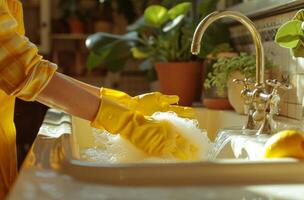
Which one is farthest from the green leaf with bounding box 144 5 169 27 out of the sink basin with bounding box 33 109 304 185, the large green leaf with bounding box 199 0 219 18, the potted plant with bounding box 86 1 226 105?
the sink basin with bounding box 33 109 304 185

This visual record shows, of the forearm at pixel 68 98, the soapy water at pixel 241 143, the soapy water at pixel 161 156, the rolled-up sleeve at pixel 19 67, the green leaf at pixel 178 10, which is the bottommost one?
the soapy water at pixel 241 143

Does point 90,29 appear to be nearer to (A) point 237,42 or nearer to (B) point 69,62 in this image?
(B) point 69,62

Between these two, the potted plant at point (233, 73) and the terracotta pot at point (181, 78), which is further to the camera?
the terracotta pot at point (181, 78)

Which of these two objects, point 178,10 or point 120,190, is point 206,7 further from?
point 120,190

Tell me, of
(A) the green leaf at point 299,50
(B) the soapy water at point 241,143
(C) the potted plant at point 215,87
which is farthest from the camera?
(C) the potted plant at point 215,87

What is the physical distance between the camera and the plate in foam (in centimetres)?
57

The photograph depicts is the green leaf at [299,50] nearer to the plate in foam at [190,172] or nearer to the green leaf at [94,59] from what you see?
the plate in foam at [190,172]

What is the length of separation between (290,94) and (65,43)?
1917 millimetres

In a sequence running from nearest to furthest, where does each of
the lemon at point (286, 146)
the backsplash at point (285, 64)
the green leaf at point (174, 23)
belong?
the lemon at point (286, 146) → the backsplash at point (285, 64) → the green leaf at point (174, 23)

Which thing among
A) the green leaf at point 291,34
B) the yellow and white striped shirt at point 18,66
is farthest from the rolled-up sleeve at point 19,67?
the green leaf at point 291,34

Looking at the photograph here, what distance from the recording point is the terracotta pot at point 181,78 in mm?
1730

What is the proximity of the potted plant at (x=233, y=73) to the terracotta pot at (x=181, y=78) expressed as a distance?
0.79 ft

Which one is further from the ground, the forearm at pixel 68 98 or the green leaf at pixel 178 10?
the green leaf at pixel 178 10

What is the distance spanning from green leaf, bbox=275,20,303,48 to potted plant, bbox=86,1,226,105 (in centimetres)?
58
